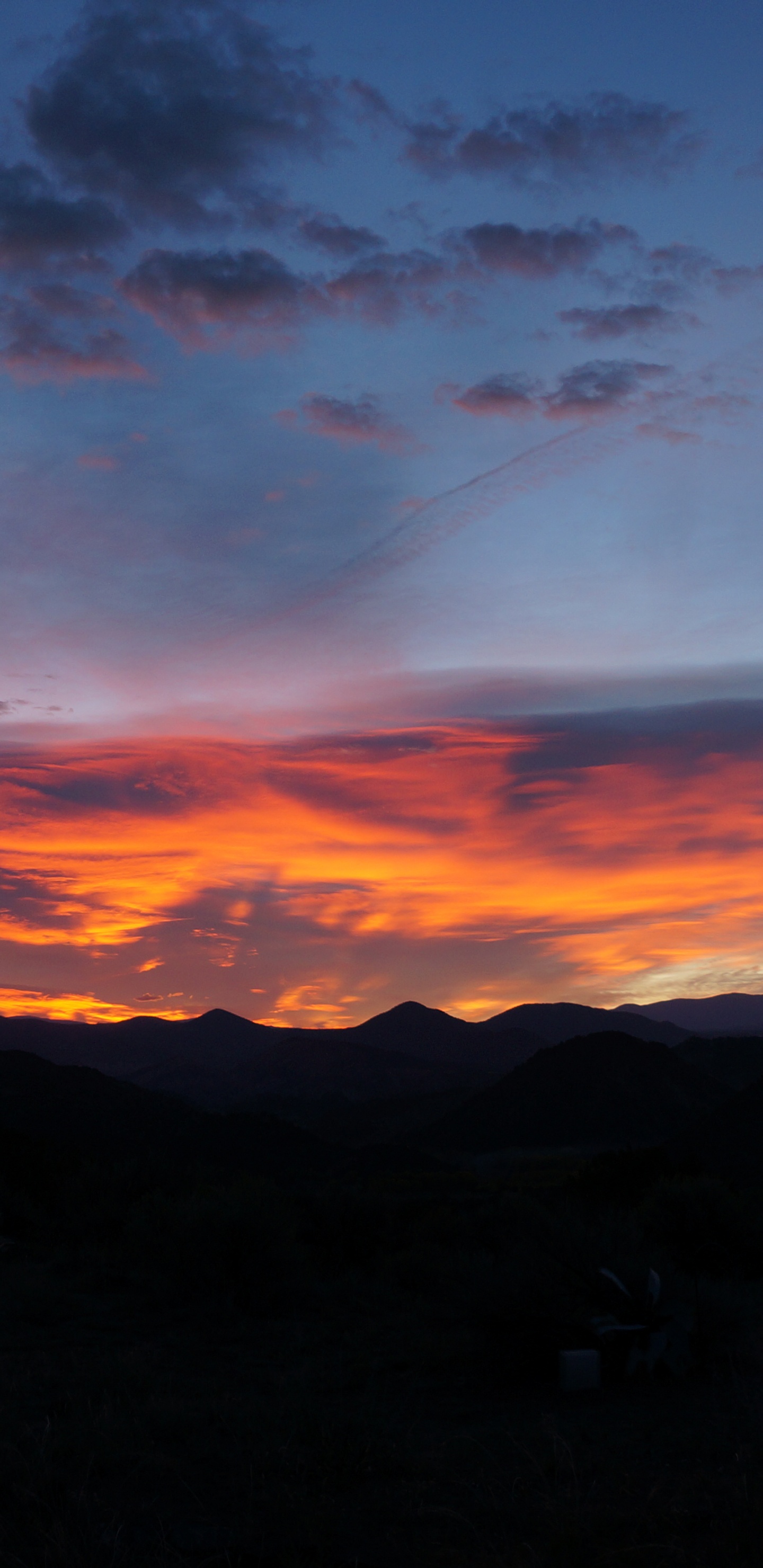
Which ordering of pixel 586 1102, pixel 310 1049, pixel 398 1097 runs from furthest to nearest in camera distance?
pixel 310 1049
pixel 398 1097
pixel 586 1102

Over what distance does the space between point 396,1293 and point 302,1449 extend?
8.61 metres

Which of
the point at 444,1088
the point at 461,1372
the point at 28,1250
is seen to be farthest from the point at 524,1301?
the point at 444,1088

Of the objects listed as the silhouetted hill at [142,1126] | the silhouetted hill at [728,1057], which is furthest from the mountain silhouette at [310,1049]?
the silhouetted hill at [142,1126]

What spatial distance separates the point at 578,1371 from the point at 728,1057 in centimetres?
8399

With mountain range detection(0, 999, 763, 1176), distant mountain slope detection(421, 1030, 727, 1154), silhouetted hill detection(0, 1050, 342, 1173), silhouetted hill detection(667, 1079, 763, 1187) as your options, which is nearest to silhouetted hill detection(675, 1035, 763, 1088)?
mountain range detection(0, 999, 763, 1176)

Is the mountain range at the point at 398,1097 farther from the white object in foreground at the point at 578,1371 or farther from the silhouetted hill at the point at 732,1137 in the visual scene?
the white object in foreground at the point at 578,1371

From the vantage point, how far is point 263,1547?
5.66m

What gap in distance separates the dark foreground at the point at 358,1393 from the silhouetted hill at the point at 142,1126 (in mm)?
28077

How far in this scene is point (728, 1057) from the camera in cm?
8725

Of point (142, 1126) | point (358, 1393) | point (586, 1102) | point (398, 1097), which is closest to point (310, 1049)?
point (398, 1097)

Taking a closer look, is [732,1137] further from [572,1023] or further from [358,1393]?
[572,1023]

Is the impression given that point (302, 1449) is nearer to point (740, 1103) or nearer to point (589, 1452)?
point (589, 1452)

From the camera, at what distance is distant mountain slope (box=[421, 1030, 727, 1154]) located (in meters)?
64.1

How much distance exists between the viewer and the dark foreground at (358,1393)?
5895 millimetres
